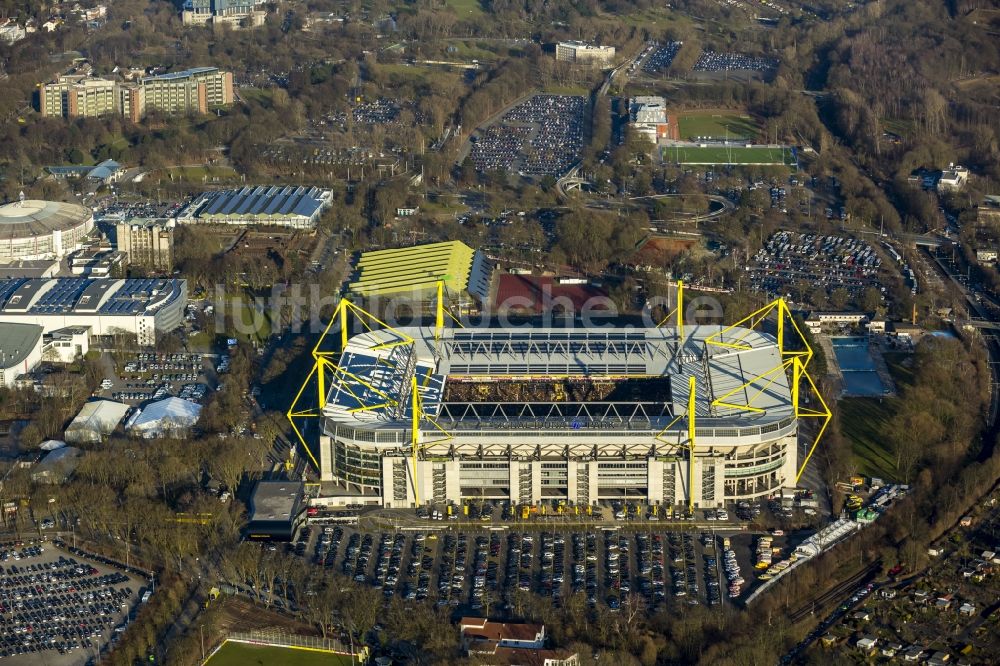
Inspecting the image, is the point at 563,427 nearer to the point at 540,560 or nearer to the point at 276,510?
the point at 540,560

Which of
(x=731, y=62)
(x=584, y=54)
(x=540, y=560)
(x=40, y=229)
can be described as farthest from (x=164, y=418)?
(x=731, y=62)

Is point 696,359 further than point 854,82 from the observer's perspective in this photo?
No

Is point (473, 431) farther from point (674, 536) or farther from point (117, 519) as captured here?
point (117, 519)

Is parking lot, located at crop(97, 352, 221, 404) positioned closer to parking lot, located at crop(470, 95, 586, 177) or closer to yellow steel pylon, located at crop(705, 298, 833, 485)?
yellow steel pylon, located at crop(705, 298, 833, 485)

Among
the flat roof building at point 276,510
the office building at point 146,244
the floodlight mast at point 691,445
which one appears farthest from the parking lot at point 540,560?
the office building at point 146,244

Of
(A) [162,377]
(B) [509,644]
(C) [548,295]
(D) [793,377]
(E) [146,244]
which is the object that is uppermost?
(D) [793,377]

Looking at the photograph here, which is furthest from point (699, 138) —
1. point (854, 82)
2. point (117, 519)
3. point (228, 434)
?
point (117, 519)

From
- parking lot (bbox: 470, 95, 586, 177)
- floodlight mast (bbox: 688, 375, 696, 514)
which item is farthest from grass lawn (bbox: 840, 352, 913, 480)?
parking lot (bbox: 470, 95, 586, 177)
